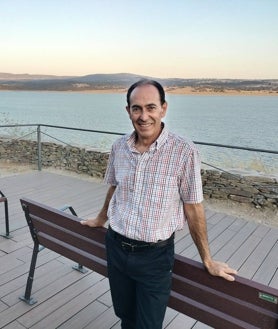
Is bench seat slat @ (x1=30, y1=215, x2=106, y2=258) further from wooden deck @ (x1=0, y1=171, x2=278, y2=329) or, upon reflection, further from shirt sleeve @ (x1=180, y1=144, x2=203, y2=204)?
shirt sleeve @ (x1=180, y1=144, x2=203, y2=204)

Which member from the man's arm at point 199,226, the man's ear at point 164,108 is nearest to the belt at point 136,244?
the man's arm at point 199,226

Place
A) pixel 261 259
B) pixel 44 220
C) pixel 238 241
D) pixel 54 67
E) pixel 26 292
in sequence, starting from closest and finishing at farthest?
pixel 44 220
pixel 26 292
pixel 261 259
pixel 238 241
pixel 54 67

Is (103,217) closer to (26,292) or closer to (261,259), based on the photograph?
(26,292)

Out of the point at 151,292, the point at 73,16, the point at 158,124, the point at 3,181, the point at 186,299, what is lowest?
the point at 3,181

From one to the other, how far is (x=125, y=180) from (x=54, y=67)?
2091 cm

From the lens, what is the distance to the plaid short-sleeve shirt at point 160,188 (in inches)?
51.3

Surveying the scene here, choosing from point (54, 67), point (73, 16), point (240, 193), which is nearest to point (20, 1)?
point (73, 16)

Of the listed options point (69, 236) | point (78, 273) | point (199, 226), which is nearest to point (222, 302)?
point (199, 226)

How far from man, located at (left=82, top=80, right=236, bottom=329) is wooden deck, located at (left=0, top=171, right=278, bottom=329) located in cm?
85

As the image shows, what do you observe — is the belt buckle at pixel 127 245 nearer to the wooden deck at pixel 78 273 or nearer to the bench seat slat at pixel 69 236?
the bench seat slat at pixel 69 236

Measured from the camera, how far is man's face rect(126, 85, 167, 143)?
53.3 inches

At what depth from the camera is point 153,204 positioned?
132 centimetres

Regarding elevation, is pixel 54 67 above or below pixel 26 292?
above

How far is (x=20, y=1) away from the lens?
948 centimetres
